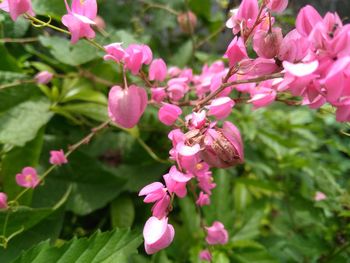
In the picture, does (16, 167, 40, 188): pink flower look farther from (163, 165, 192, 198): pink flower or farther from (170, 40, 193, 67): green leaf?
(170, 40, 193, 67): green leaf

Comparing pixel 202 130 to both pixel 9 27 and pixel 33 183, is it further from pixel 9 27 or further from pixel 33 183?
pixel 9 27

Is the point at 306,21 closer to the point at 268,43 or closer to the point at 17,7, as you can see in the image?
the point at 268,43

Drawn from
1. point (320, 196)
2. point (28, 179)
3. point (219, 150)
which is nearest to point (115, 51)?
point (219, 150)

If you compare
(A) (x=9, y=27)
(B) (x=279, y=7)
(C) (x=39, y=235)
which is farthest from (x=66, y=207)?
(B) (x=279, y=7)

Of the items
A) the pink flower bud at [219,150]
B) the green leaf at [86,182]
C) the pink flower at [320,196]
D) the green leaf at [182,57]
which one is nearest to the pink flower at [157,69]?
the pink flower bud at [219,150]

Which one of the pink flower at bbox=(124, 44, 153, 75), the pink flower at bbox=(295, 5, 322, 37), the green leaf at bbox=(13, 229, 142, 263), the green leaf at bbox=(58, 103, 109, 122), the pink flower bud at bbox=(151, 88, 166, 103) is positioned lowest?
the green leaf at bbox=(58, 103, 109, 122)

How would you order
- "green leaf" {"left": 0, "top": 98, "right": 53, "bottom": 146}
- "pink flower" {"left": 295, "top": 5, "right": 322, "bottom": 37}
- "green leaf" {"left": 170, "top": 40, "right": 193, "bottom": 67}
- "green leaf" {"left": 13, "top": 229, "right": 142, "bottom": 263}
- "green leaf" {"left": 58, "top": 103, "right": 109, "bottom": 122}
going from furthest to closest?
"green leaf" {"left": 170, "top": 40, "right": 193, "bottom": 67} < "green leaf" {"left": 58, "top": 103, "right": 109, "bottom": 122} < "green leaf" {"left": 0, "top": 98, "right": 53, "bottom": 146} < "green leaf" {"left": 13, "top": 229, "right": 142, "bottom": 263} < "pink flower" {"left": 295, "top": 5, "right": 322, "bottom": 37}

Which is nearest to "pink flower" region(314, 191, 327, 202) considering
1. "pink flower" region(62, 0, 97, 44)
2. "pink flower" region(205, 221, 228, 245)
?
"pink flower" region(205, 221, 228, 245)

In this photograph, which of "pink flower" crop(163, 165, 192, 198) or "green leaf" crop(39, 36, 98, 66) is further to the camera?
"green leaf" crop(39, 36, 98, 66)
